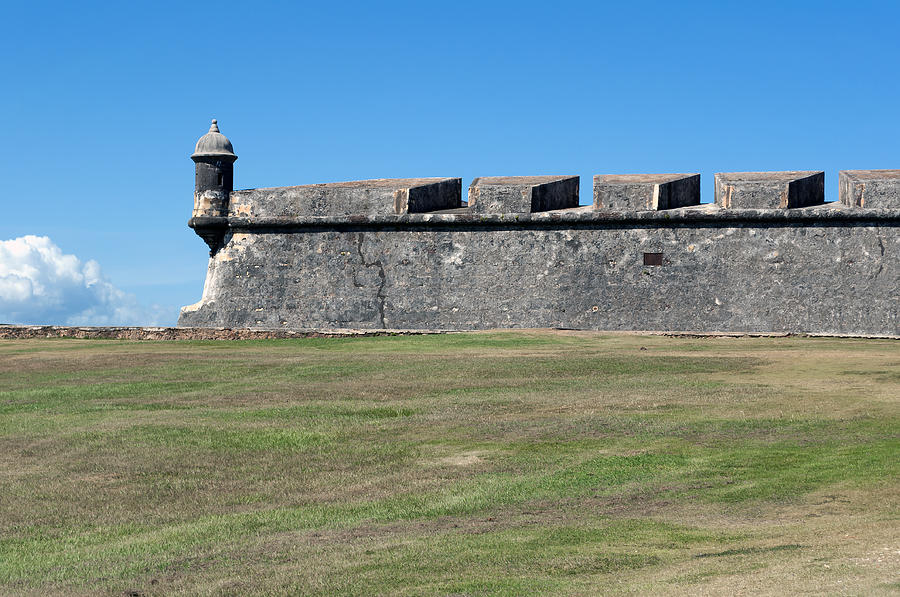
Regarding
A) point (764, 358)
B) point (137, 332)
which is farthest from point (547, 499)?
point (137, 332)

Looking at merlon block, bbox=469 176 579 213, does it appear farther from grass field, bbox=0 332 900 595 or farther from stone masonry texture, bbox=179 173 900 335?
grass field, bbox=0 332 900 595

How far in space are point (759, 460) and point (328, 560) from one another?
3402mm

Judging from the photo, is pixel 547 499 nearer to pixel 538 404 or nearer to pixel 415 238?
pixel 538 404

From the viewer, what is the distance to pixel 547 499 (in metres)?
6.67

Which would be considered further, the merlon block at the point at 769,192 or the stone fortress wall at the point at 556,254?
the merlon block at the point at 769,192

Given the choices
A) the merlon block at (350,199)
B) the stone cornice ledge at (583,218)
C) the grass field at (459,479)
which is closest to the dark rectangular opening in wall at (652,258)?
the stone cornice ledge at (583,218)

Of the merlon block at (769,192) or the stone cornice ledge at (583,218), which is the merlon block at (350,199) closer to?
the stone cornice ledge at (583,218)

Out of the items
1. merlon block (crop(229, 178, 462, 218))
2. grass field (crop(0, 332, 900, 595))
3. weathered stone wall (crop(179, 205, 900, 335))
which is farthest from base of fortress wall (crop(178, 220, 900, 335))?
grass field (crop(0, 332, 900, 595))

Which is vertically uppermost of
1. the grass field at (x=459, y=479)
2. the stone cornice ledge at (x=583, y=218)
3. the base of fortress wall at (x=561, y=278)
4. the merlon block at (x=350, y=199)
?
the merlon block at (x=350, y=199)

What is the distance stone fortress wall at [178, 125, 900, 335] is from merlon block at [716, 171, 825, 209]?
0.02m

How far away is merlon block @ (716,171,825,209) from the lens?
17.5 meters

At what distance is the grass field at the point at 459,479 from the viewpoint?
511 cm

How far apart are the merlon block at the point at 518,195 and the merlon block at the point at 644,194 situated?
→ 82 cm

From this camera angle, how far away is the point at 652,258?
17.7 metres
